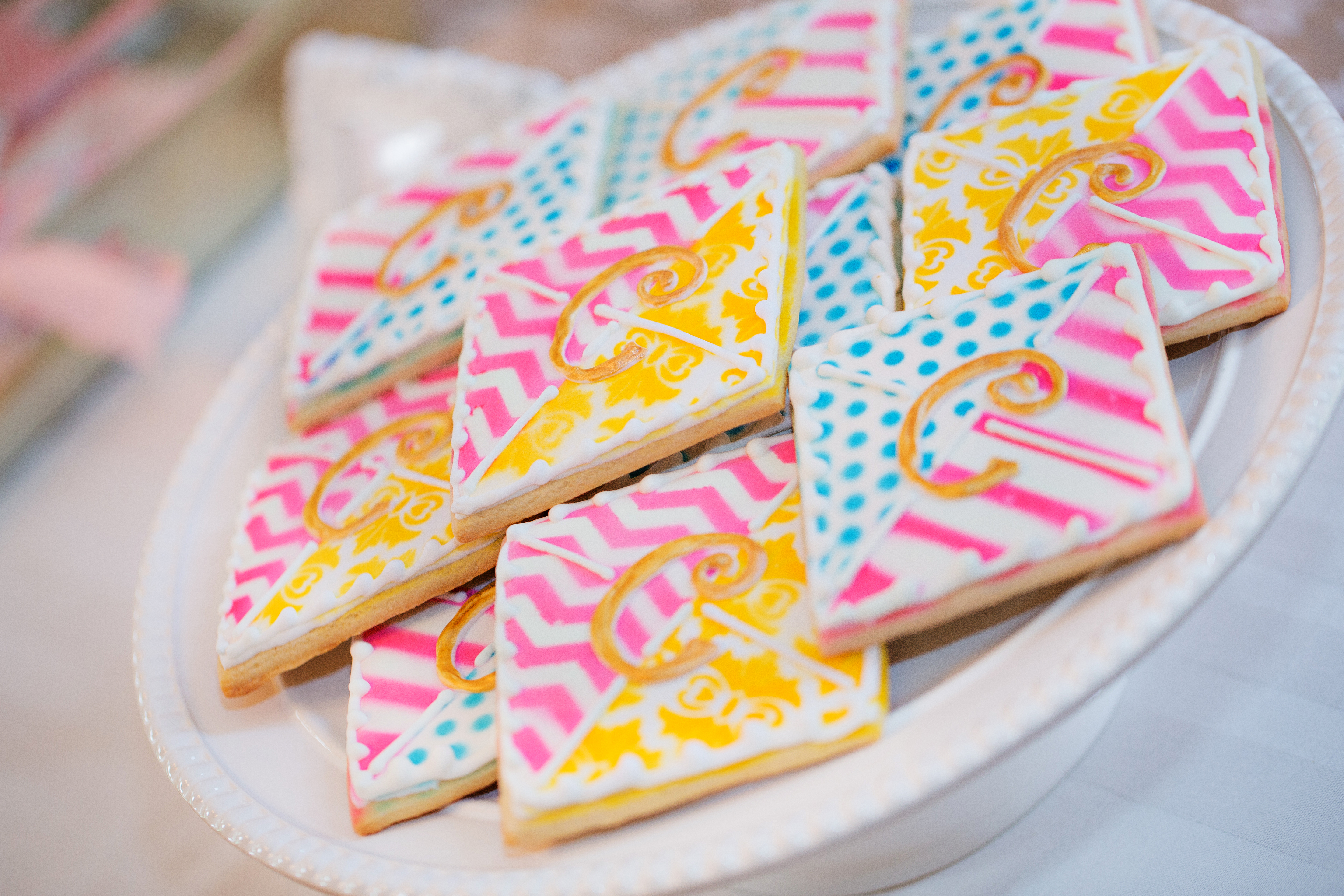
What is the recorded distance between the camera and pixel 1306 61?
162 centimetres

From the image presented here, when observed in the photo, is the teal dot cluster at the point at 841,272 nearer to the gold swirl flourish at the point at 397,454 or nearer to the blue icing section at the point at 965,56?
the blue icing section at the point at 965,56

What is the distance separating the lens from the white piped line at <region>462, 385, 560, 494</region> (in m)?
1.03

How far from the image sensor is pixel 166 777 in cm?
160

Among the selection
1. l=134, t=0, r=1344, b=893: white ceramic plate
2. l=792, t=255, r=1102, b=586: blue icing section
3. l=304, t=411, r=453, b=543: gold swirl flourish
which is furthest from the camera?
l=304, t=411, r=453, b=543: gold swirl flourish

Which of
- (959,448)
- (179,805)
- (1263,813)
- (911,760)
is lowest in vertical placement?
(179,805)

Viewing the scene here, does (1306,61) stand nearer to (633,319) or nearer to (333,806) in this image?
(633,319)

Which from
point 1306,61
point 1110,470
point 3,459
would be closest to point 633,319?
point 1110,470

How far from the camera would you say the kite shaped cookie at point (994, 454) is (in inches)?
32.3

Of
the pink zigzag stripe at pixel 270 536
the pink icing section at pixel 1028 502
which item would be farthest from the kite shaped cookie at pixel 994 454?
the pink zigzag stripe at pixel 270 536

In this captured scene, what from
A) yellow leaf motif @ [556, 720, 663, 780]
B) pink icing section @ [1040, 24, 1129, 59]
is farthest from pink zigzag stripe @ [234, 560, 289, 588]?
pink icing section @ [1040, 24, 1129, 59]

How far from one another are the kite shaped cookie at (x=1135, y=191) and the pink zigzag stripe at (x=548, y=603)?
17.6 inches

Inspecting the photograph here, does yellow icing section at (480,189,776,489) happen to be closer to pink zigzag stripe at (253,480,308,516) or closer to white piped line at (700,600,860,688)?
white piped line at (700,600,860,688)

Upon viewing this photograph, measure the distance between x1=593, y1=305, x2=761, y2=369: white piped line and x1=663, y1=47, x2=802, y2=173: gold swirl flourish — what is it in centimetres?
30

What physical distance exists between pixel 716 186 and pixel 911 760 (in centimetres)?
68
